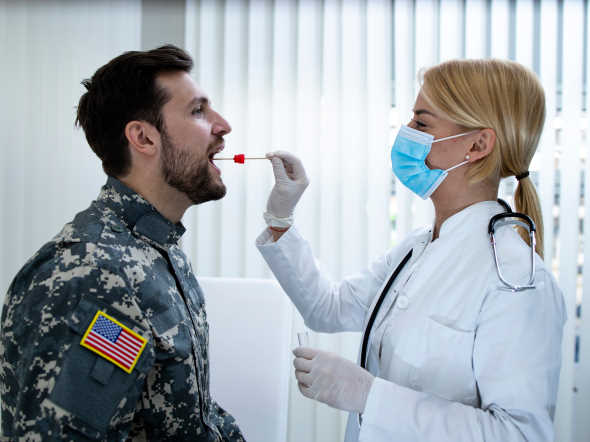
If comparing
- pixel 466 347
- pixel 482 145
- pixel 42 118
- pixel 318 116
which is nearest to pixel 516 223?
pixel 482 145

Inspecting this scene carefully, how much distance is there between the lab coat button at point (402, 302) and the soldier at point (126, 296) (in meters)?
0.51

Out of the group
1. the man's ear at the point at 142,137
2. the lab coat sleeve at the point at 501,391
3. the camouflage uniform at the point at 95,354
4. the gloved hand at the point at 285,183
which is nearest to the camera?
the camouflage uniform at the point at 95,354

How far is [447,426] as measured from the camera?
1062 mm

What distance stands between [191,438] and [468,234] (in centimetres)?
83

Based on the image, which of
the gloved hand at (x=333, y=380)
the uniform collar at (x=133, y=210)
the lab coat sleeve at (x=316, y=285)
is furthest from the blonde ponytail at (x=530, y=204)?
the uniform collar at (x=133, y=210)

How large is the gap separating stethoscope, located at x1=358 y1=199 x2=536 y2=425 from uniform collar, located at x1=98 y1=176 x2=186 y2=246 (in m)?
0.61

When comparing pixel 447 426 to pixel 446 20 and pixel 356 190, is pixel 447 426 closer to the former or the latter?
pixel 356 190

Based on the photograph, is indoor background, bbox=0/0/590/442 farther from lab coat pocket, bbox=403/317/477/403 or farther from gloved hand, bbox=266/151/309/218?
lab coat pocket, bbox=403/317/477/403

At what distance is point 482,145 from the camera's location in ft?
4.20

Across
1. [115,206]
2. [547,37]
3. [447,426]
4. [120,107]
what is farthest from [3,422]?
[547,37]

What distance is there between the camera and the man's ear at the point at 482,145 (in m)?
1.26

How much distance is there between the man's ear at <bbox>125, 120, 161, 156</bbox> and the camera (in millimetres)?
1245

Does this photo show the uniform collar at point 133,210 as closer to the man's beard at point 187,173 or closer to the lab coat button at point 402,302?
the man's beard at point 187,173

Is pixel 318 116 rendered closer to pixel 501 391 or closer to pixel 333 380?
pixel 333 380
